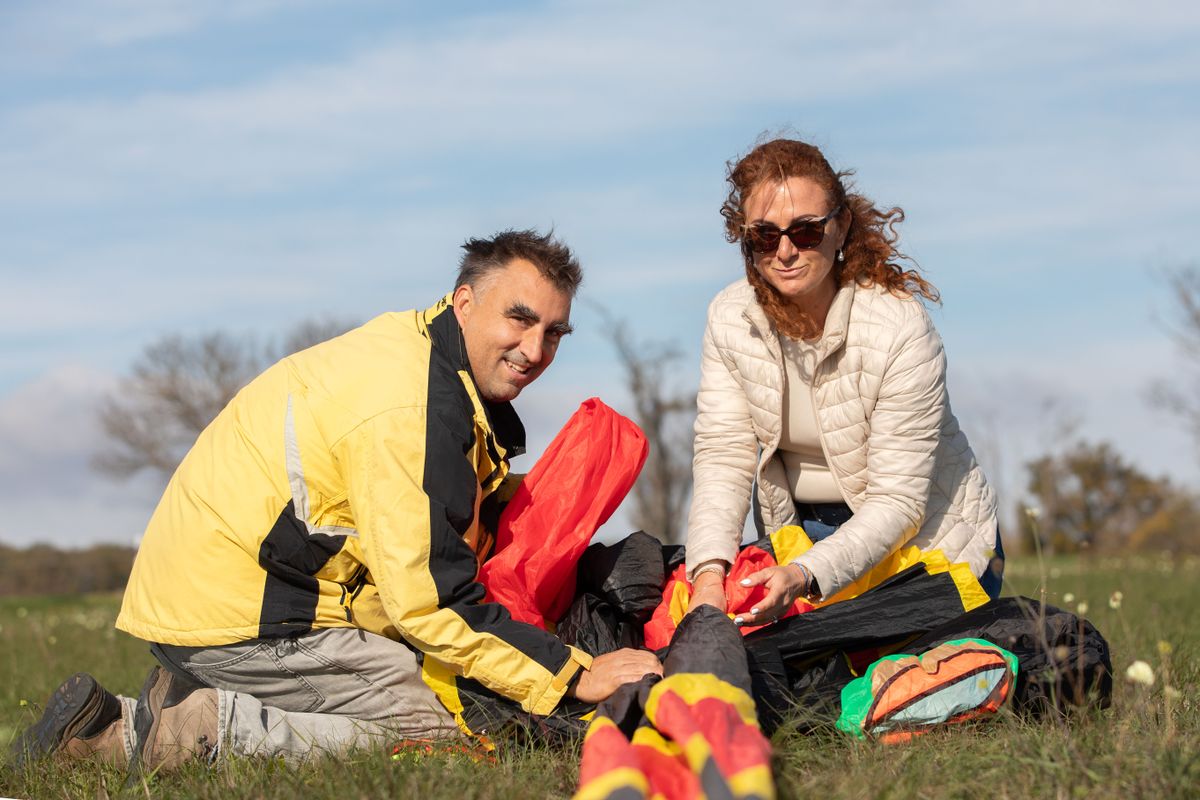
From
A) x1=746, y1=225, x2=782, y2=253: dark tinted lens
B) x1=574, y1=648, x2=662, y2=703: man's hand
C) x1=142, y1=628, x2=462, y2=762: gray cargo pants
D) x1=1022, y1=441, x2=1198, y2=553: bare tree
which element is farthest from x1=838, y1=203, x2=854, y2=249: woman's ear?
x1=1022, y1=441, x2=1198, y2=553: bare tree

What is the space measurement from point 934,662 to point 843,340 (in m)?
1.39

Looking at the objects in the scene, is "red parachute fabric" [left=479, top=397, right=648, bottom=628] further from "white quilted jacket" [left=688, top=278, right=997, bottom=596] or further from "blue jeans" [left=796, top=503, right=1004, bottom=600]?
"blue jeans" [left=796, top=503, right=1004, bottom=600]

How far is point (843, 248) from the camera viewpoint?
188 inches

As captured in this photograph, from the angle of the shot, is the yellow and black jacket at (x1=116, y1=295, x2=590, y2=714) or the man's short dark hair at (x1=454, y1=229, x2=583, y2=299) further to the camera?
the man's short dark hair at (x1=454, y1=229, x2=583, y2=299)

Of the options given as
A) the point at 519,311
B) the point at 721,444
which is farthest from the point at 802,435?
the point at 519,311

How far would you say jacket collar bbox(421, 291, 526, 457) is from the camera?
4.29 m

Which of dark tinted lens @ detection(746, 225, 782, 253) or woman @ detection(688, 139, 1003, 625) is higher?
dark tinted lens @ detection(746, 225, 782, 253)

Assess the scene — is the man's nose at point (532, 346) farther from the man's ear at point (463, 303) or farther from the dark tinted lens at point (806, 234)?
the dark tinted lens at point (806, 234)

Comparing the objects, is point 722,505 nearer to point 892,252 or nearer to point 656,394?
point 892,252

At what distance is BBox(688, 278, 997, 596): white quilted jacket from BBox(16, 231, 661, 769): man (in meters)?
0.87

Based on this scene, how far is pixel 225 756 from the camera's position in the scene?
12.9 feet

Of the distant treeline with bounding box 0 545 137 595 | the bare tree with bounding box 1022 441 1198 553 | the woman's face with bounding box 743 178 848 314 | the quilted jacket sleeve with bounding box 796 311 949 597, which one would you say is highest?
the woman's face with bounding box 743 178 848 314

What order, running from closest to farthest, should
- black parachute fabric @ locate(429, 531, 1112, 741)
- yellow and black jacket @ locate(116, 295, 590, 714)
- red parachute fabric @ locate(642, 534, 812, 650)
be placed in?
1. yellow and black jacket @ locate(116, 295, 590, 714)
2. black parachute fabric @ locate(429, 531, 1112, 741)
3. red parachute fabric @ locate(642, 534, 812, 650)

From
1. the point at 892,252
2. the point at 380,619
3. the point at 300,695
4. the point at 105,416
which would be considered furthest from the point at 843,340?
the point at 105,416
